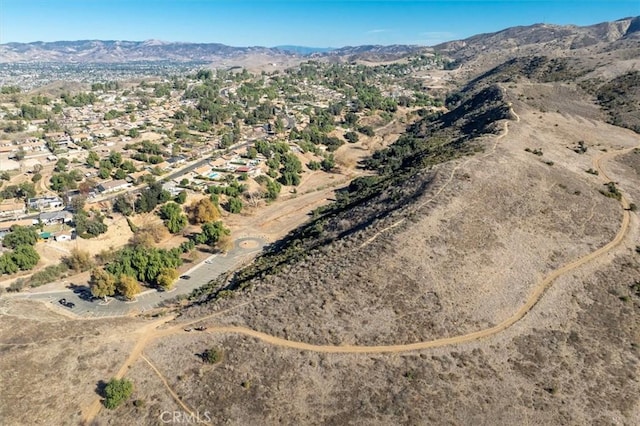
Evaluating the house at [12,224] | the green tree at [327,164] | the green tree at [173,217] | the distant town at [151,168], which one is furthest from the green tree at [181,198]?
the green tree at [327,164]

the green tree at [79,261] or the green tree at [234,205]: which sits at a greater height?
the green tree at [234,205]

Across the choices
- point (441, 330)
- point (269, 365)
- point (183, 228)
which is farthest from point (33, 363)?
point (183, 228)

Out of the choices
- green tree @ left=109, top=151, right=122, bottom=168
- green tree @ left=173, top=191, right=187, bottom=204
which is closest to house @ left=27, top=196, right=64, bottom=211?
green tree @ left=109, top=151, right=122, bottom=168

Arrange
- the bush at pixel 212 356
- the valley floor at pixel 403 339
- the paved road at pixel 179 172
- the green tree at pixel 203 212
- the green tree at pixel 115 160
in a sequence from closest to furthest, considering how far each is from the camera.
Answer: the valley floor at pixel 403 339 → the bush at pixel 212 356 → the green tree at pixel 203 212 → the paved road at pixel 179 172 → the green tree at pixel 115 160

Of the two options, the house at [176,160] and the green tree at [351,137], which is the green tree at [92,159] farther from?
the green tree at [351,137]

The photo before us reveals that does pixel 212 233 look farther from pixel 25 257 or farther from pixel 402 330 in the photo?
pixel 402 330

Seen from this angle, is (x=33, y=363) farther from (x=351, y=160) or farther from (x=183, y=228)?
(x=351, y=160)

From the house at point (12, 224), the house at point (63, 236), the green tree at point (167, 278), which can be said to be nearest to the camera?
the green tree at point (167, 278)

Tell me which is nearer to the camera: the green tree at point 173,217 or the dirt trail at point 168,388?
the dirt trail at point 168,388
